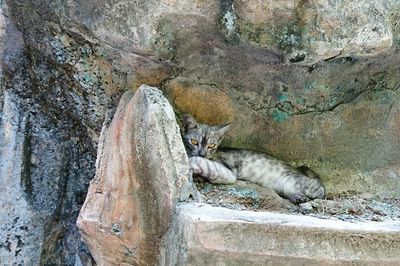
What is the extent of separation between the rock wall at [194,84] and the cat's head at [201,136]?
44mm

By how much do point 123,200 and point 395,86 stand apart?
3.10 feet

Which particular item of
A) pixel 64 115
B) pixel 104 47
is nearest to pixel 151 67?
pixel 104 47

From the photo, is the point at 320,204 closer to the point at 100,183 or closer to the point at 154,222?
the point at 154,222

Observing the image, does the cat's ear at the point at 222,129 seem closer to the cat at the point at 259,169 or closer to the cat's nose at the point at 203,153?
the cat at the point at 259,169

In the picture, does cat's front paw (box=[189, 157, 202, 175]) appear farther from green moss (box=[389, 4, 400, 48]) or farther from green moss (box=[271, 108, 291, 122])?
green moss (box=[389, 4, 400, 48])

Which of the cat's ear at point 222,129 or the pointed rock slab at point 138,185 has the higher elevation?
the cat's ear at point 222,129

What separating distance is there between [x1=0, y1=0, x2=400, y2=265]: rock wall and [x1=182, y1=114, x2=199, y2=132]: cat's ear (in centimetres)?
4

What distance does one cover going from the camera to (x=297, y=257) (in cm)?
144

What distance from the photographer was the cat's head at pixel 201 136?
7.06ft

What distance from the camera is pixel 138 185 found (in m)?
1.75

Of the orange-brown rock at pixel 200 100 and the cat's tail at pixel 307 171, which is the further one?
the cat's tail at pixel 307 171

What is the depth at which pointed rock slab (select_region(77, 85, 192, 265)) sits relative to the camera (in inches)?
66.8

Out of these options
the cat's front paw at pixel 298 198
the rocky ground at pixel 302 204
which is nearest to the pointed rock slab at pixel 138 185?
the rocky ground at pixel 302 204

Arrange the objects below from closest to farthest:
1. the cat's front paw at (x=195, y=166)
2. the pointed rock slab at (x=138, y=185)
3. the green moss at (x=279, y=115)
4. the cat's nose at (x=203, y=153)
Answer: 1. the pointed rock slab at (x=138, y=185)
2. the cat's front paw at (x=195, y=166)
3. the green moss at (x=279, y=115)
4. the cat's nose at (x=203, y=153)
